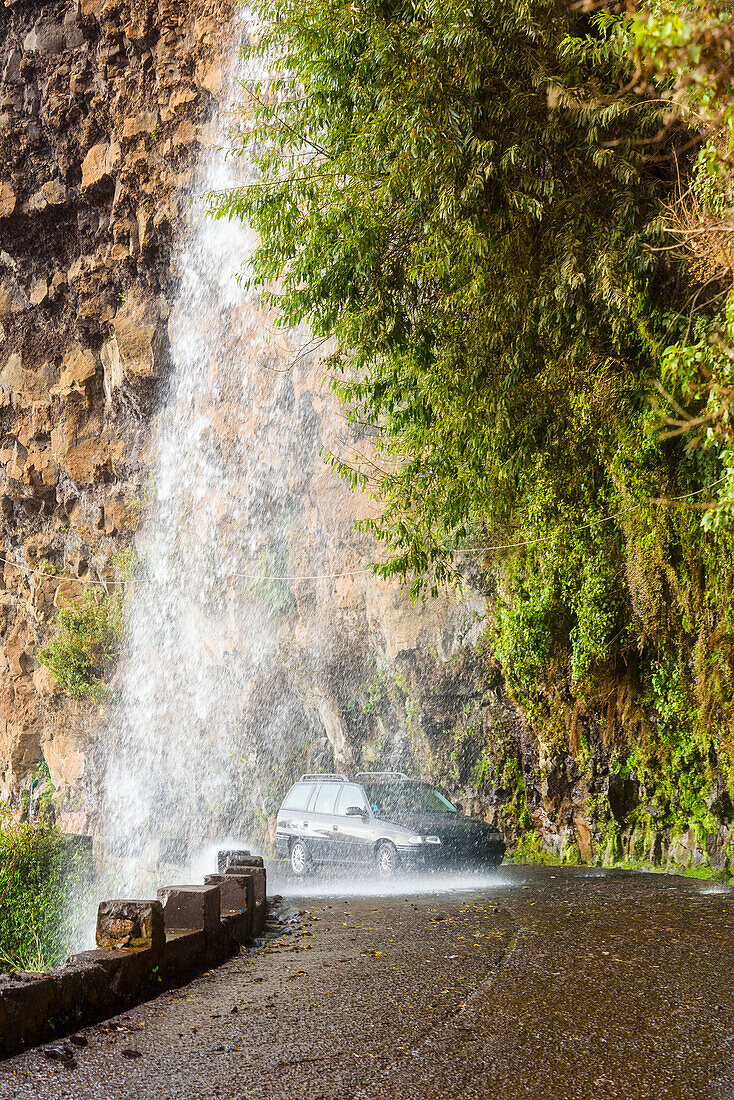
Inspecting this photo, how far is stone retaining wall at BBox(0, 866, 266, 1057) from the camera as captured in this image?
4117 millimetres

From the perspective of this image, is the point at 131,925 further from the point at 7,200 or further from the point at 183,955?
the point at 7,200

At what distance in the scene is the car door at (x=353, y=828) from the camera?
11523mm

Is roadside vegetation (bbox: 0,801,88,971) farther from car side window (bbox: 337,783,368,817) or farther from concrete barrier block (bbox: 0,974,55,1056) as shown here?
concrete barrier block (bbox: 0,974,55,1056)

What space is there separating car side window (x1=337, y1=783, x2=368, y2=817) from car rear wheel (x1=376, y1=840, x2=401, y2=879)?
0.67 m

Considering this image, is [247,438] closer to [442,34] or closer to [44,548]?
[44,548]

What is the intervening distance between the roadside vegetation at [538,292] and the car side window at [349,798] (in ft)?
10.9

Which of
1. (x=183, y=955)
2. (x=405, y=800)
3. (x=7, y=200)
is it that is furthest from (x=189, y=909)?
(x=7, y=200)

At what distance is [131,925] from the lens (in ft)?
17.3

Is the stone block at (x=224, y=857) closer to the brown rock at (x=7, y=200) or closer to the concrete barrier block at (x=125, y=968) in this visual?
the concrete barrier block at (x=125, y=968)

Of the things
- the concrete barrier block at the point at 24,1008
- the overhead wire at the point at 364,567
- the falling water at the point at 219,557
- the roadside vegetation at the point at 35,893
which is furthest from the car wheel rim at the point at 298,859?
the concrete barrier block at the point at 24,1008

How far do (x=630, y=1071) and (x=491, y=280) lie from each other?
308 inches

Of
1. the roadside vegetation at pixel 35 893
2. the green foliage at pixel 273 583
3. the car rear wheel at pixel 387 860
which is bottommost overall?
the roadside vegetation at pixel 35 893

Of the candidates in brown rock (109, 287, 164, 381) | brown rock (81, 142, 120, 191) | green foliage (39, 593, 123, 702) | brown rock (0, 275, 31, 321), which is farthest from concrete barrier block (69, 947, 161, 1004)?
brown rock (0, 275, 31, 321)

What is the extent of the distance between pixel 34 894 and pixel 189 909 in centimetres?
765
